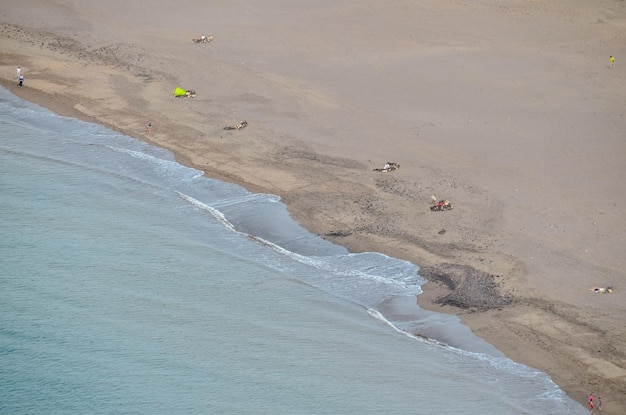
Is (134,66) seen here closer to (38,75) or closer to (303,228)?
(38,75)

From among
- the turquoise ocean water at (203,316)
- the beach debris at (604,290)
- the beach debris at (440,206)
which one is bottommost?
the turquoise ocean water at (203,316)

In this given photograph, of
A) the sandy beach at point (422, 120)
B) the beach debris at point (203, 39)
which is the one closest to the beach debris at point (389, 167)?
the sandy beach at point (422, 120)

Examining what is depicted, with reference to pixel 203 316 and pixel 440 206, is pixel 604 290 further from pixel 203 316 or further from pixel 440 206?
pixel 203 316

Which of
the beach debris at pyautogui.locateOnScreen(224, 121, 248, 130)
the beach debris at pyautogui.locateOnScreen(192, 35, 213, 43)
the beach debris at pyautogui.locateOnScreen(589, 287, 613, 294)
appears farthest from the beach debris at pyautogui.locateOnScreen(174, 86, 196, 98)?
the beach debris at pyautogui.locateOnScreen(589, 287, 613, 294)

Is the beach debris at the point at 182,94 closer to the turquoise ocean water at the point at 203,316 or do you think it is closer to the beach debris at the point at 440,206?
the turquoise ocean water at the point at 203,316

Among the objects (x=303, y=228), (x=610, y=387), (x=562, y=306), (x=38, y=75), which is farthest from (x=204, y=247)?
(x=38, y=75)

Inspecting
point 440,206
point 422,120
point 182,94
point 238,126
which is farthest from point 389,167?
point 182,94
